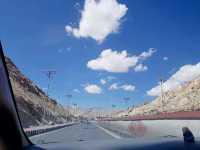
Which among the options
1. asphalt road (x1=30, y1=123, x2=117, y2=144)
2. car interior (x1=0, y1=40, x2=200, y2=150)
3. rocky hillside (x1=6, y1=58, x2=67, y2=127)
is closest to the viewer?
car interior (x1=0, y1=40, x2=200, y2=150)

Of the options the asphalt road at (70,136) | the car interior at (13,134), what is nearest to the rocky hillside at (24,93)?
the asphalt road at (70,136)

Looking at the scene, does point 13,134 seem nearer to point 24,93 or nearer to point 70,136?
point 24,93

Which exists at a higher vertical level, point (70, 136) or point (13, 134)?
point (70, 136)

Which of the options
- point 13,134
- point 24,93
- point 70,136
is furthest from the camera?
point 70,136

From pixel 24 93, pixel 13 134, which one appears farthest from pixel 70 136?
pixel 13 134

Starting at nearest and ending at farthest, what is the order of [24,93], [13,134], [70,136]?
1. [13,134]
2. [24,93]
3. [70,136]

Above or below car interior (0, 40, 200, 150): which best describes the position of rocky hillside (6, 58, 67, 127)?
above

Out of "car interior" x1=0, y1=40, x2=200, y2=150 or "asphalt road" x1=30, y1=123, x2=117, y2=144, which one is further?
"asphalt road" x1=30, y1=123, x2=117, y2=144

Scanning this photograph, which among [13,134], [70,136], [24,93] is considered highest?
[24,93]

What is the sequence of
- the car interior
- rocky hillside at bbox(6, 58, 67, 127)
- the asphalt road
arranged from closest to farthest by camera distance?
the car interior < rocky hillside at bbox(6, 58, 67, 127) < the asphalt road

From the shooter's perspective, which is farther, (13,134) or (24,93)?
(24,93)

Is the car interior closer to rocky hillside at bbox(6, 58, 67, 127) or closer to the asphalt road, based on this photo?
rocky hillside at bbox(6, 58, 67, 127)

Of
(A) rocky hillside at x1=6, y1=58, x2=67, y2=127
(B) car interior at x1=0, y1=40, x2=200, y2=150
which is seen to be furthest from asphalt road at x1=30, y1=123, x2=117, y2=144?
(B) car interior at x1=0, y1=40, x2=200, y2=150

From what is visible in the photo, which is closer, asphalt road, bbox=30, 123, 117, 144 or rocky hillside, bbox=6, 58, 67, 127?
rocky hillside, bbox=6, 58, 67, 127
